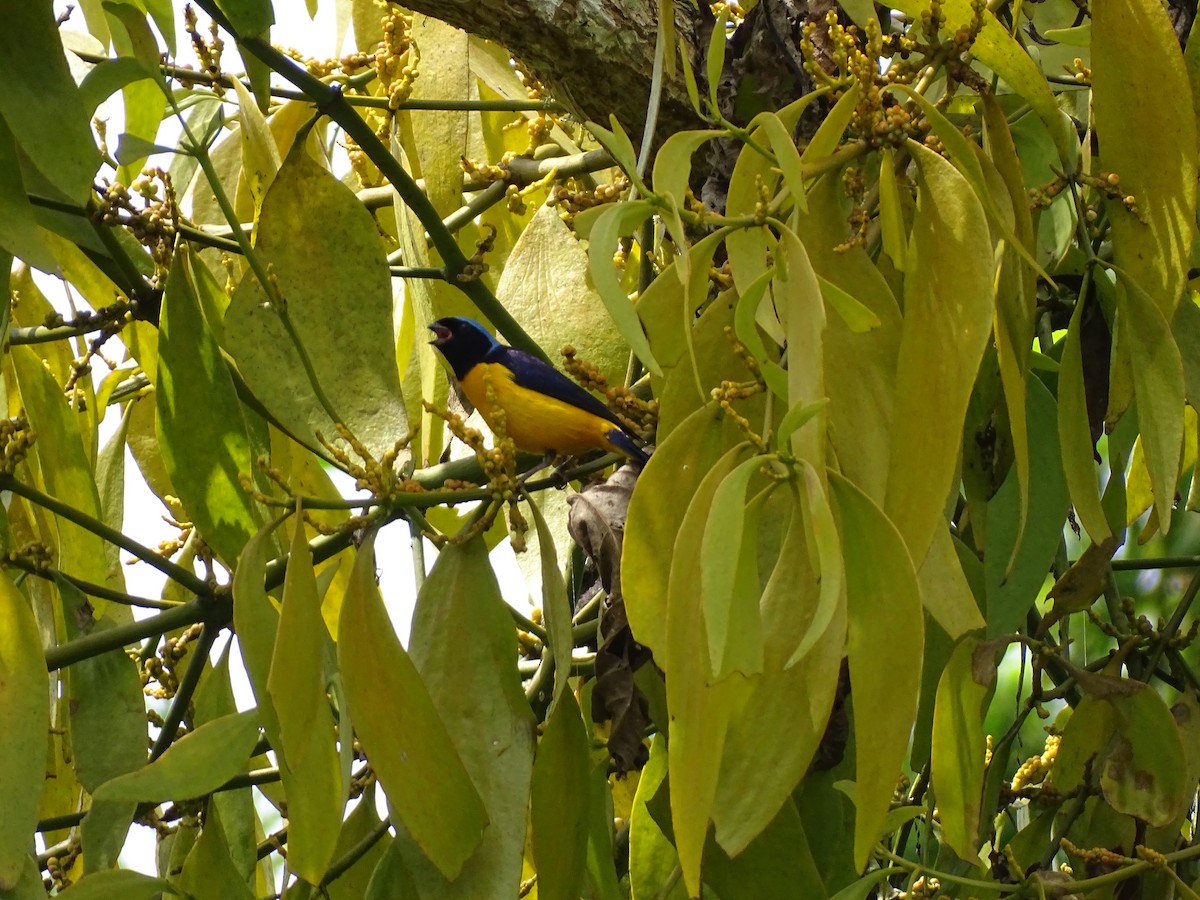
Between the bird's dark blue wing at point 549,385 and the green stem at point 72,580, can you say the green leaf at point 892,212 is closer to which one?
the green stem at point 72,580

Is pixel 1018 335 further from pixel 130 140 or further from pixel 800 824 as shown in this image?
pixel 130 140

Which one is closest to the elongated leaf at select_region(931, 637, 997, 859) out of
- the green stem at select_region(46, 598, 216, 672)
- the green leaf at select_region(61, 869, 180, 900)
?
the green leaf at select_region(61, 869, 180, 900)

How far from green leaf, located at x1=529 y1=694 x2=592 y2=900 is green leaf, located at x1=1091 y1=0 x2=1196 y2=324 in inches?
29.2

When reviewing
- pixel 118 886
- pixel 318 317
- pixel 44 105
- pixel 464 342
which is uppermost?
pixel 44 105

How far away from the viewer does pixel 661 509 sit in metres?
1.29

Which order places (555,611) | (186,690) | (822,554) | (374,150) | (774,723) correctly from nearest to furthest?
(822,554) → (774,723) → (555,611) → (374,150) → (186,690)

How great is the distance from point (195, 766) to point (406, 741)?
0.62 feet

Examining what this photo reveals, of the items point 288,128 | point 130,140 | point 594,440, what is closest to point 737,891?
point 130,140

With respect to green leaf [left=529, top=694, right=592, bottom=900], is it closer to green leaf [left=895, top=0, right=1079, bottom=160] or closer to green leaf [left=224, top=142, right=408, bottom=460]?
green leaf [left=224, top=142, right=408, bottom=460]

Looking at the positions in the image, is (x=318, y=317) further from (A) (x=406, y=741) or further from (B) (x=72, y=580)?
(A) (x=406, y=741)

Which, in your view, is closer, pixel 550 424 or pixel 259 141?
pixel 259 141

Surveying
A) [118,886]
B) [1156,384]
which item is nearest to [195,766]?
[118,886]

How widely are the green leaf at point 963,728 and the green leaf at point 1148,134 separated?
0.40m

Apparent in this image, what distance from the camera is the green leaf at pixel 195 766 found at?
4.30ft
